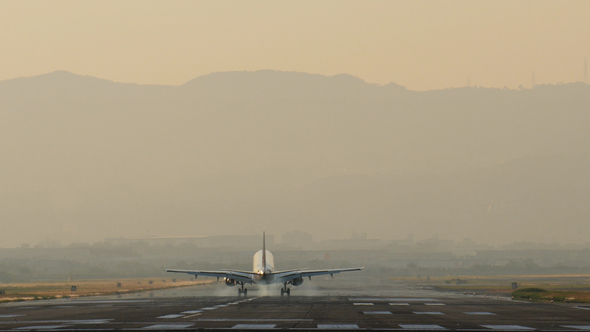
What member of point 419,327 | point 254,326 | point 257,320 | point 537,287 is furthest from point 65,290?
point 419,327

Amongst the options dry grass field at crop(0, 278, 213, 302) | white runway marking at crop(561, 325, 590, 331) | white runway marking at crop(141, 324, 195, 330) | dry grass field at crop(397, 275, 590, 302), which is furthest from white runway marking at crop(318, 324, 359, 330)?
dry grass field at crop(0, 278, 213, 302)

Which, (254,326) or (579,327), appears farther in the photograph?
(254,326)

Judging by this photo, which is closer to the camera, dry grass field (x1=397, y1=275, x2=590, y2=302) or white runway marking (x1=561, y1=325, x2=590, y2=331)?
white runway marking (x1=561, y1=325, x2=590, y2=331)

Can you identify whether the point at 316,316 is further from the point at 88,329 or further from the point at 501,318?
the point at 88,329

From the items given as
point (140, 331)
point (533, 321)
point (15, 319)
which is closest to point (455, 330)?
point (533, 321)

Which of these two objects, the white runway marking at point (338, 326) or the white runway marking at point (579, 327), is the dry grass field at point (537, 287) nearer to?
the white runway marking at point (579, 327)

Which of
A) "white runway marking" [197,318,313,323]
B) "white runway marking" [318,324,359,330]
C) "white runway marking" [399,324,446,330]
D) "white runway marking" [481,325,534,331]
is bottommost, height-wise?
"white runway marking" [481,325,534,331]

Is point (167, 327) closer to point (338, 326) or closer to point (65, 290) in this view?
point (338, 326)

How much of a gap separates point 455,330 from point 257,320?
42.1ft

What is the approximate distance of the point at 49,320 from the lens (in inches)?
1709

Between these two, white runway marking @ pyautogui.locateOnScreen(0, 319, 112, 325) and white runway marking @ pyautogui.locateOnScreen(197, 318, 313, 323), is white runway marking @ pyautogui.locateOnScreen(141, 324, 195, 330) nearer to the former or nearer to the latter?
white runway marking @ pyautogui.locateOnScreen(197, 318, 313, 323)

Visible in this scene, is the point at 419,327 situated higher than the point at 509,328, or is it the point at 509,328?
the point at 419,327

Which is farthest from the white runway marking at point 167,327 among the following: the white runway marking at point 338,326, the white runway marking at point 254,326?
the white runway marking at point 338,326

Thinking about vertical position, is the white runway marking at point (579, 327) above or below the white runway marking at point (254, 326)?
below
